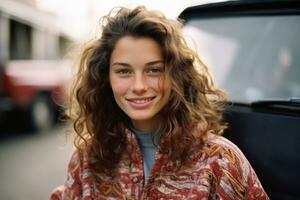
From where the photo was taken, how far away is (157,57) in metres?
2.28

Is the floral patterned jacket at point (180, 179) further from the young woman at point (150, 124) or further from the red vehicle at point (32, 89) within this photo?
the red vehicle at point (32, 89)

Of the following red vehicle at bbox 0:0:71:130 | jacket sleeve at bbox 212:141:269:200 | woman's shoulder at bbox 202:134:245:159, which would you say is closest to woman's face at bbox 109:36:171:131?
woman's shoulder at bbox 202:134:245:159

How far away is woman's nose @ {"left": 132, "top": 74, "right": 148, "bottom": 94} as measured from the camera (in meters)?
2.23

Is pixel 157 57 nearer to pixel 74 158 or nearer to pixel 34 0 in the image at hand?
pixel 74 158

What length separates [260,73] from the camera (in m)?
2.71

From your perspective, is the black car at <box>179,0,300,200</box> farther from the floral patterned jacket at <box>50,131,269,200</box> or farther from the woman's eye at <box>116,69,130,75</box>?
the woman's eye at <box>116,69,130,75</box>

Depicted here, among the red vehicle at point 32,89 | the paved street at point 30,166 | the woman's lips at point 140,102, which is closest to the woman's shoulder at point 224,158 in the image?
the woman's lips at point 140,102

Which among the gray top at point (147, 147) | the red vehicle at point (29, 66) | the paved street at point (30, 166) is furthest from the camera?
the red vehicle at point (29, 66)

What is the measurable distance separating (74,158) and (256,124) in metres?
0.85

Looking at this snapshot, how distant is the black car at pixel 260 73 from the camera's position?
2248mm

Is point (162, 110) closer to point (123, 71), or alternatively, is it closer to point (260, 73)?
point (123, 71)

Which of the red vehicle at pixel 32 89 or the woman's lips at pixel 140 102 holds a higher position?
the woman's lips at pixel 140 102

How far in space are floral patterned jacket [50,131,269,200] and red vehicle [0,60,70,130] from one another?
22.0 feet

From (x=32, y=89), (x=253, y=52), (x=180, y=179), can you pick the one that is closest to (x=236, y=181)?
(x=180, y=179)
